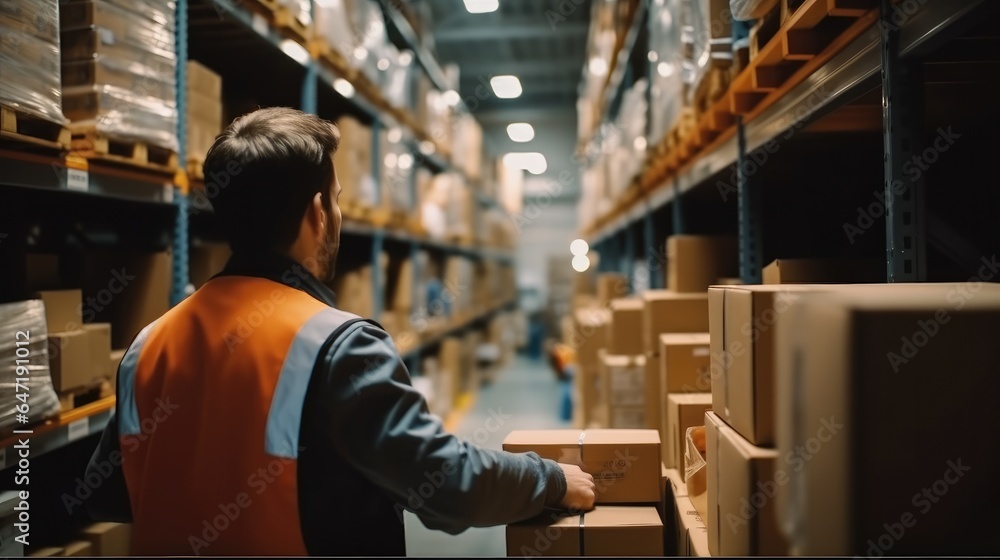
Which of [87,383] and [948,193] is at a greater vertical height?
[948,193]

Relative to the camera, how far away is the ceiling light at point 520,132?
15.6 m

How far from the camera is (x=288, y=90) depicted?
14.3 feet

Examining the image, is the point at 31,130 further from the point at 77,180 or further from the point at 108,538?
the point at 108,538

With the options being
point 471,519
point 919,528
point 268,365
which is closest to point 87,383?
point 268,365

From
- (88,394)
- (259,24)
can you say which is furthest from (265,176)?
(259,24)

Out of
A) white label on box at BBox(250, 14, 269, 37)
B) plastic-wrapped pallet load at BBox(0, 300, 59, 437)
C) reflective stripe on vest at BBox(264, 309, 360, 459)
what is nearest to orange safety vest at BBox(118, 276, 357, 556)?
reflective stripe on vest at BBox(264, 309, 360, 459)

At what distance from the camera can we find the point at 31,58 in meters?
1.95

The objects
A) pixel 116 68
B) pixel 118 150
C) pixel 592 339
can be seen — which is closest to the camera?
pixel 116 68

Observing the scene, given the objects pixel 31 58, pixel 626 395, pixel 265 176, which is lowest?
pixel 626 395

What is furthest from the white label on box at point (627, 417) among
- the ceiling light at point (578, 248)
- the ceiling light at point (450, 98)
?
the ceiling light at point (578, 248)

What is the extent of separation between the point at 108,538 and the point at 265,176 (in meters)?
1.73

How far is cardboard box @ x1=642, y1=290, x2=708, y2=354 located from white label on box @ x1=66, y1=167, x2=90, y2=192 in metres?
2.36

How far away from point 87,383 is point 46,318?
0.96 feet

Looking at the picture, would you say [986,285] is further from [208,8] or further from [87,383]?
[208,8]
